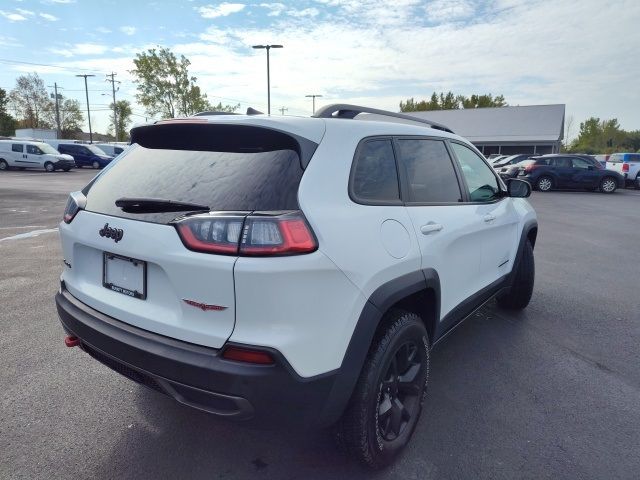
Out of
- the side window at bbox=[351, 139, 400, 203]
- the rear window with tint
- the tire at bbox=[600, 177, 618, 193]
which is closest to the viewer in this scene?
the rear window with tint

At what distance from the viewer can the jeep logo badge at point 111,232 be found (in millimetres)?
2094

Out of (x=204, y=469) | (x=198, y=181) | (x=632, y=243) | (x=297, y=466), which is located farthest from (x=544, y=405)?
(x=632, y=243)

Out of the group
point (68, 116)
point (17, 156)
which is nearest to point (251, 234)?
point (17, 156)

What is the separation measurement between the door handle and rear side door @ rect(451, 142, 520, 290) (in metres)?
0.66

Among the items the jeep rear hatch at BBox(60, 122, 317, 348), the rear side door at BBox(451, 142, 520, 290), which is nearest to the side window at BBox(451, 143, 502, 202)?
the rear side door at BBox(451, 142, 520, 290)

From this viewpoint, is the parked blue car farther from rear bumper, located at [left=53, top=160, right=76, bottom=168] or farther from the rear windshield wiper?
the rear windshield wiper

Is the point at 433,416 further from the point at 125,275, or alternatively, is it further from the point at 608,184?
the point at 608,184

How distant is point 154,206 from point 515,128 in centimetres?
4755

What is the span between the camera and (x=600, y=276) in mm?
6113

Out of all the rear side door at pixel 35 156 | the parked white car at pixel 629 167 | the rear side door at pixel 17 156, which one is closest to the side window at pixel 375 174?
the parked white car at pixel 629 167

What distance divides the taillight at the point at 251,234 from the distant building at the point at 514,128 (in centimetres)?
4472

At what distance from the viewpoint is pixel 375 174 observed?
7.70 feet

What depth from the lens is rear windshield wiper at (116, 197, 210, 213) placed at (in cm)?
197

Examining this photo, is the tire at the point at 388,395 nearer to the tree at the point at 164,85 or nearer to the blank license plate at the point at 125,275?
the blank license plate at the point at 125,275
